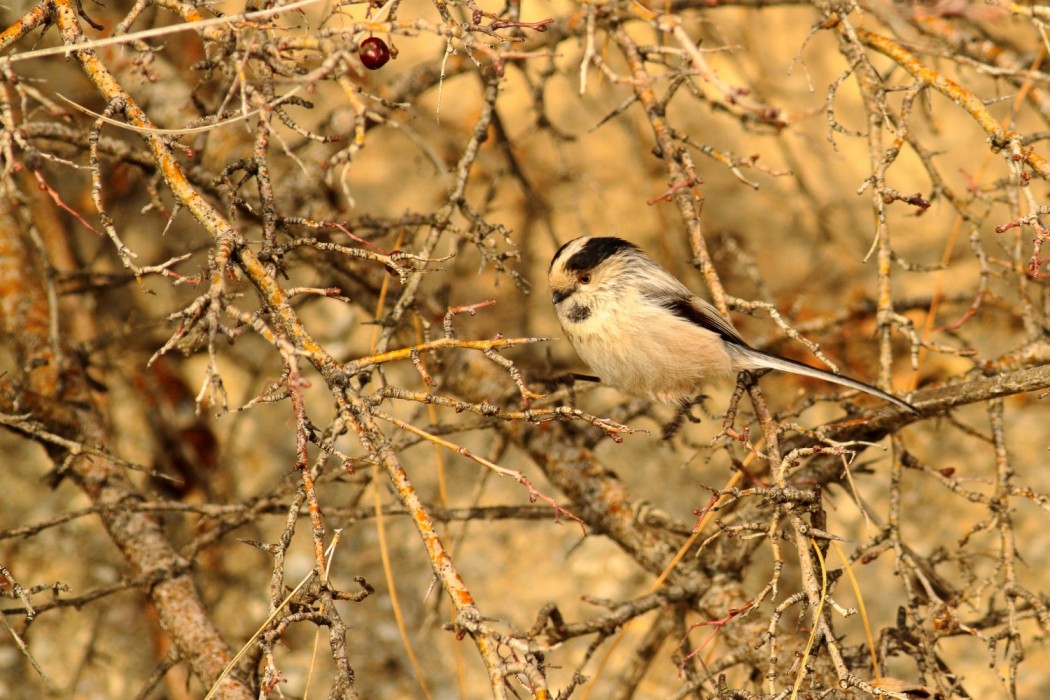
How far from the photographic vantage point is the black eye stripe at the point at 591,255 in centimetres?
299

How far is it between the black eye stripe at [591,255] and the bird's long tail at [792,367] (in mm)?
490

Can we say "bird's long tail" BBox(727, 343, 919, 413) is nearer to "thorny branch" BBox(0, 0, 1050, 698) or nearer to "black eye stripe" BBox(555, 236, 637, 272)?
"thorny branch" BBox(0, 0, 1050, 698)

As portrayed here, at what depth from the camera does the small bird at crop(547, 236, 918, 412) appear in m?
2.84

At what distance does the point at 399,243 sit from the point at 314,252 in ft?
1.03

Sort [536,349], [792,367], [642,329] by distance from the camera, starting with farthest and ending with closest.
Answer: [536,349] → [642,329] → [792,367]

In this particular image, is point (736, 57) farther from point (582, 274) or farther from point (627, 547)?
point (627, 547)

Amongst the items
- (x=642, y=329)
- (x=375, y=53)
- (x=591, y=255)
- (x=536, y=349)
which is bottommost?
(x=536, y=349)

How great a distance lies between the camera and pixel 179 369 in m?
4.59

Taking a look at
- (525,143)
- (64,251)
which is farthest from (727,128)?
(64,251)

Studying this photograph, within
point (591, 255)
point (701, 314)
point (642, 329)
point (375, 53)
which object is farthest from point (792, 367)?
point (375, 53)

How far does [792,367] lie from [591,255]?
2.40 ft

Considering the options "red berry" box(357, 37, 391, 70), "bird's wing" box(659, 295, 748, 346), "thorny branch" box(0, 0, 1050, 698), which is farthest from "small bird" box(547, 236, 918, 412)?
"red berry" box(357, 37, 391, 70)

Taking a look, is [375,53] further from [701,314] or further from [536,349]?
[536,349]

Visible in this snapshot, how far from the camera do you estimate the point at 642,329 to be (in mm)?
2857
